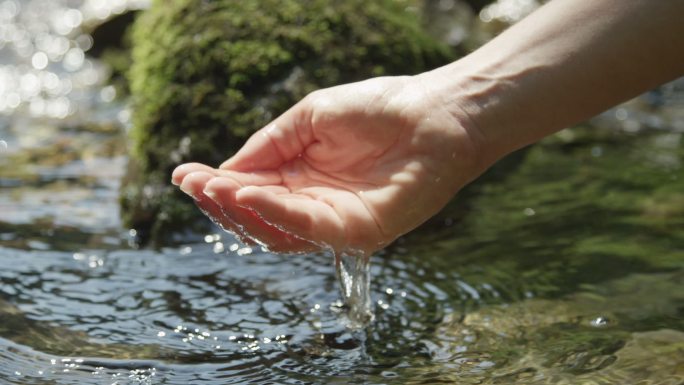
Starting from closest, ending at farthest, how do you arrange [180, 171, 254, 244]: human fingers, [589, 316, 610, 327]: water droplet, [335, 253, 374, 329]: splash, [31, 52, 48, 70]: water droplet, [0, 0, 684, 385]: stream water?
[180, 171, 254, 244]: human fingers, [0, 0, 684, 385]: stream water, [335, 253, 374, 329]: splash, [589, 316, 610, 327]: water droplet, [31, 52, 48, 70]: water droplet

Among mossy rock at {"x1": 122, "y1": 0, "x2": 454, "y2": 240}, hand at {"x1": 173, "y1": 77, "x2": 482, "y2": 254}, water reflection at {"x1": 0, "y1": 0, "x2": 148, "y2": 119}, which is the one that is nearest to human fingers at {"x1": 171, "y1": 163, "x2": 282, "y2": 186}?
hand at {"x1": 173, "y1": 77, "x2": 482, "y2": 254}

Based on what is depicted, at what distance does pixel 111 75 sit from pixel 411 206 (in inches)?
280

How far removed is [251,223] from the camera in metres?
3.11

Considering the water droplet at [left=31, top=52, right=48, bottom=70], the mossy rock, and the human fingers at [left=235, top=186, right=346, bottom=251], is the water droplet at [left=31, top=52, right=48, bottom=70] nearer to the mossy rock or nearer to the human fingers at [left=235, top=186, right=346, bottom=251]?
the mossy rock

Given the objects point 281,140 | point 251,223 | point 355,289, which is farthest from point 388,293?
point 251,223

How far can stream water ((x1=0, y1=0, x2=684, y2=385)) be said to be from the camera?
331cm

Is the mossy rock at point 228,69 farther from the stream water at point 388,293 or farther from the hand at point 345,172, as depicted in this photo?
the hand at point 345,172

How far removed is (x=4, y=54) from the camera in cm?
1105

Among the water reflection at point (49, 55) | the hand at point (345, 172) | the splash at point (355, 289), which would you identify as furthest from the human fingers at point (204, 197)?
the water reflection at point (49, 55)

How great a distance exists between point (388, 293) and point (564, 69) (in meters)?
1.36

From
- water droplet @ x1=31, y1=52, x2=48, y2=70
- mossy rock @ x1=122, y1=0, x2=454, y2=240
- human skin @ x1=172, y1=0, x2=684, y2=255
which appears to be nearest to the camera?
human skin @ x1=172, y1=0, x2=684, y2=255

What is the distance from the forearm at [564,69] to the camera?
10.5 ft

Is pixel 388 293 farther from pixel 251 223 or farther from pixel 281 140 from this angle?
pixel 251 223

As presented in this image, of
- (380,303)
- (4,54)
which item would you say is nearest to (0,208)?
(380,303)
